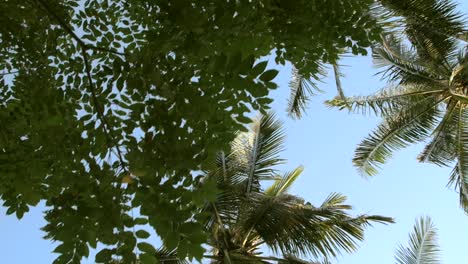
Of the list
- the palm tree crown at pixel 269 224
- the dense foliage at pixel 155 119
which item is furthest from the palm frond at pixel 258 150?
the dense foliage at pixel 155 119

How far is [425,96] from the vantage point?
1125 centimetres

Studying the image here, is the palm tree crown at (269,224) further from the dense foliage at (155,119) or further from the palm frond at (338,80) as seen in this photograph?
the dense foliage at (155,119)

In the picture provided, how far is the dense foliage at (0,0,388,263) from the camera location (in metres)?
2.29

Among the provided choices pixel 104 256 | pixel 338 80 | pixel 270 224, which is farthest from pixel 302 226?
pixel 104 256

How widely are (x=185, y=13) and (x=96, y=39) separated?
1.61 m

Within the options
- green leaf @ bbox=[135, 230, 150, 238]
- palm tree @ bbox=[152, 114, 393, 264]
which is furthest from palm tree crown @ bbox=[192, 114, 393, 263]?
green leaf @ bbox=[135, 230, 150, 238]

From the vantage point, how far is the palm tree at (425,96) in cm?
1028

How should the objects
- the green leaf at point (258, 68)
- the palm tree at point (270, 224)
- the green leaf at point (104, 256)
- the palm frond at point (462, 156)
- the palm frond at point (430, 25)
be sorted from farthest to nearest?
1. the palm frond at point (462, 156)
2. the palm frond at point (430, 25)
3. the palm tree at point (270, 224)
4. the green leaf at point (258, 68)
5. the green leaf at point (104, 256)

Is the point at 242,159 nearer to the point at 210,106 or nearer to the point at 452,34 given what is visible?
the point at 452,34

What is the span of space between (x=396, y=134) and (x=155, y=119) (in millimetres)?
9826

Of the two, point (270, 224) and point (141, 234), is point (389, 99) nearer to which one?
point (270, 224)

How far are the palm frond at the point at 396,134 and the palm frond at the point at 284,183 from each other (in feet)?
6.83

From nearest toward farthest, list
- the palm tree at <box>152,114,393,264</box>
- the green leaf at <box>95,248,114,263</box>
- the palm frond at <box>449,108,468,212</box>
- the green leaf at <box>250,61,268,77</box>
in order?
1. the green leaf at <box>95,248,114,263</box>
2. the green leaf at <box>250,61,268,77</box>
3. the palm tree at <box>152,114,393,264</box>
4. the palm frond at <box>449,108,468,212</box>

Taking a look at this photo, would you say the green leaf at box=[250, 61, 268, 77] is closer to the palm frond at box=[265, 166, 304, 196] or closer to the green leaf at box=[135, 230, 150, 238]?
the green leaf at box=[135, 230, 150, 238]
